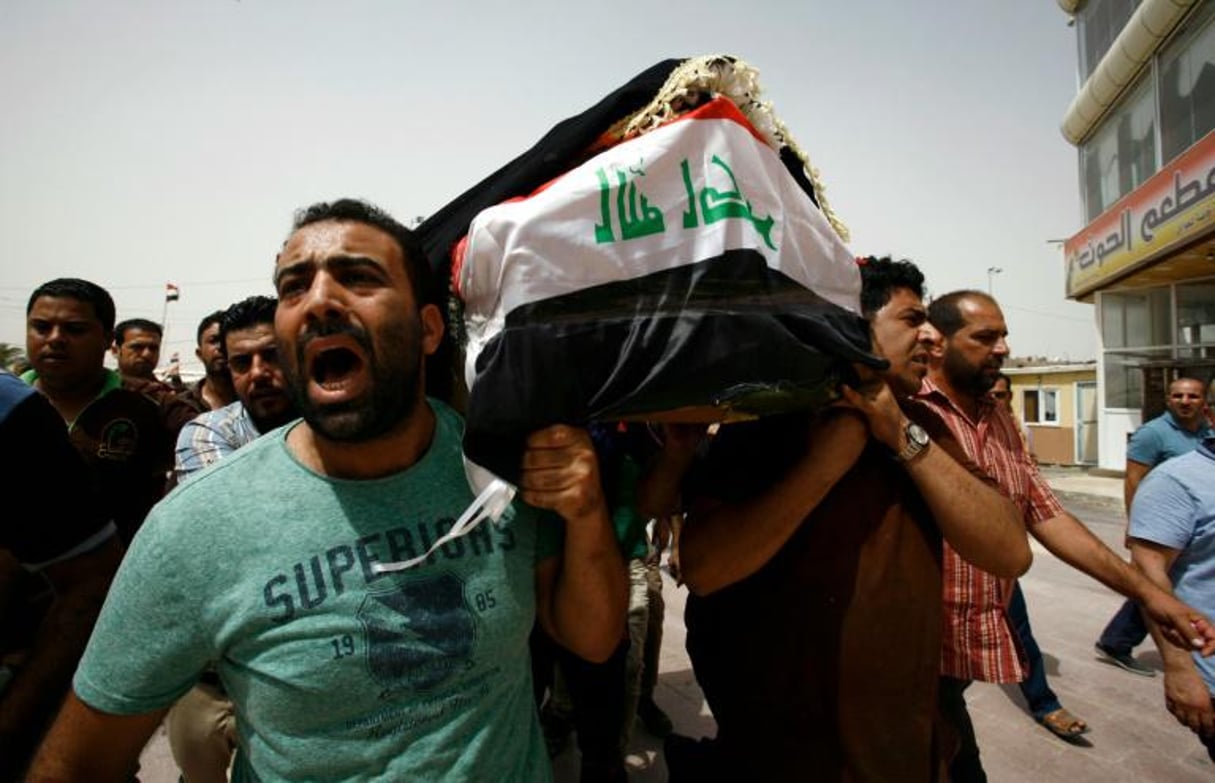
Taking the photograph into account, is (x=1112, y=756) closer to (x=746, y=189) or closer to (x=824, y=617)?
(x=824, y=617)

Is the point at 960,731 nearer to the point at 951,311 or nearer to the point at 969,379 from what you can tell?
the point at 969,379

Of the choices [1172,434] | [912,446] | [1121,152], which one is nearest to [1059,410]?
[1121,152]

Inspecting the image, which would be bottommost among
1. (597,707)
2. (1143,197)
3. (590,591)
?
(597,707)

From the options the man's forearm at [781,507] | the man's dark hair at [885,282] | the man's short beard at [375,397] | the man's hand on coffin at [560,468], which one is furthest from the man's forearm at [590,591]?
the man's dark hair at [885,282]

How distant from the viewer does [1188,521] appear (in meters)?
2.44

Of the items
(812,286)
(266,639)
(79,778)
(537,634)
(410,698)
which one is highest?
(812,286)

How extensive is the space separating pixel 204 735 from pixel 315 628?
153cm

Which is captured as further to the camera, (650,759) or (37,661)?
(650,759)

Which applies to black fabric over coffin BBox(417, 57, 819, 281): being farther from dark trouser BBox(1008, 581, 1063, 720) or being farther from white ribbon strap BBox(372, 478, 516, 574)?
dark trouser BBox(1008, 581, 1063, 720)

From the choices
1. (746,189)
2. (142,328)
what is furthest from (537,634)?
(142,328)

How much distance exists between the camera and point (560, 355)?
3.71 feet

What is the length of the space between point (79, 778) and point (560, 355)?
3.85 feet

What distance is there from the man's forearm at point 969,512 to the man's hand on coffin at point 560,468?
2.54 feet

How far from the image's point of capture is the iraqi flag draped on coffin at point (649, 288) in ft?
3.72
